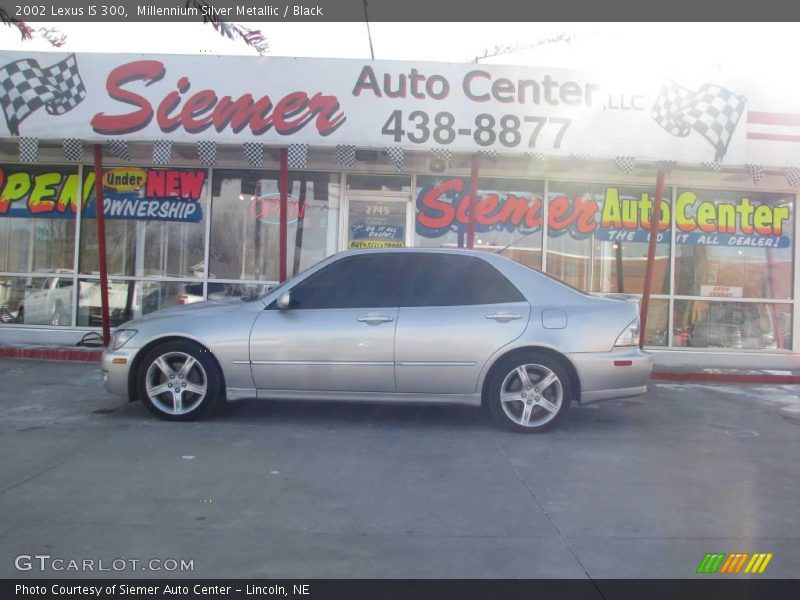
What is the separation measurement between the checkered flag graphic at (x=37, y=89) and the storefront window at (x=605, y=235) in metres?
6.76

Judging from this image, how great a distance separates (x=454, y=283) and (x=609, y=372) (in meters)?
1.54

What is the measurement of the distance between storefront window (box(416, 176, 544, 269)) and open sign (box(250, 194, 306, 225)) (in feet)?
6.00

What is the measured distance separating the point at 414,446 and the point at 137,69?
20.1 feet

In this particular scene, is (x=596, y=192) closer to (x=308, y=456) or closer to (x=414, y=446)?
(x=414, y=446)

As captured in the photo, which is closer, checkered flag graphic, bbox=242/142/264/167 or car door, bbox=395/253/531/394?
car door, bbox=395/253/531/394

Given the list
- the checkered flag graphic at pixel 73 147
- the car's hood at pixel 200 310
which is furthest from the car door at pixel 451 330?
the checkered flag graphic at pixel 73 147

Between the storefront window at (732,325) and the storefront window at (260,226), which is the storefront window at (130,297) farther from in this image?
the storefront window at (732,325)

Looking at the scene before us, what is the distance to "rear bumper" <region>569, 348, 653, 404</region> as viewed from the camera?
611 centimetres

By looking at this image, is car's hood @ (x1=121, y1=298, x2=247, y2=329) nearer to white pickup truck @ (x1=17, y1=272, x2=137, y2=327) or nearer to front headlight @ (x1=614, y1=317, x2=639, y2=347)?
front headlight @ (x1=614, y1=317, x2=639, y2=347)

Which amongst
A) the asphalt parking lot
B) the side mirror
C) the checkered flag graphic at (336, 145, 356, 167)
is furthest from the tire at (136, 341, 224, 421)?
the checkered flag graphic at (336, 145, 356, 167)

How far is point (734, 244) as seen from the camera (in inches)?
430

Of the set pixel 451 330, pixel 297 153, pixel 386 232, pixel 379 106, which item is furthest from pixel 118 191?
pixel 451 330

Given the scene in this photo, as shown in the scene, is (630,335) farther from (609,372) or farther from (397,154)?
(397,154)
